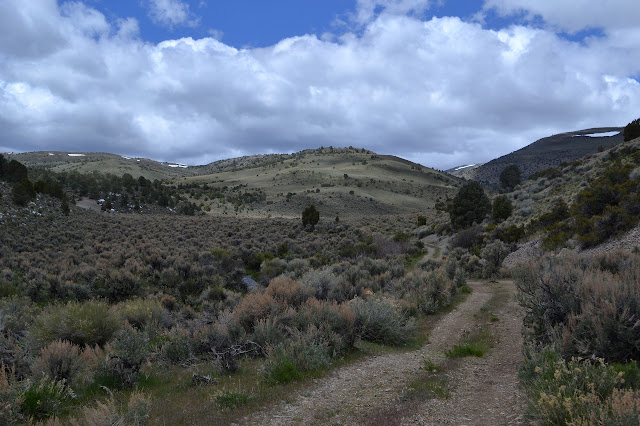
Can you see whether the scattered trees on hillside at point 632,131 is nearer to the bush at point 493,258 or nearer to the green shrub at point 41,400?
the bush at point 493,258

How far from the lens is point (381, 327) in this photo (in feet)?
30.9

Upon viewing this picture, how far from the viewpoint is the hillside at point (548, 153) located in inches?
4626

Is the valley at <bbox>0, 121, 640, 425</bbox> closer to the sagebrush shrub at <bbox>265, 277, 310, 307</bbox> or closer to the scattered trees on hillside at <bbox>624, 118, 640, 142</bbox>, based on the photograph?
the sagebrush shrub at <bbox>265, 277, 310, 307</bbox>

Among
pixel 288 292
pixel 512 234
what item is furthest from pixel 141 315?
pixel 512 234

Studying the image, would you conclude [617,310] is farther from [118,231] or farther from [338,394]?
[118,231]

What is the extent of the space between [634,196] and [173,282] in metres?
22.6

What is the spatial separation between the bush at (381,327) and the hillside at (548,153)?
120836 mm

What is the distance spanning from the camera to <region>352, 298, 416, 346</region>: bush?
9.30m

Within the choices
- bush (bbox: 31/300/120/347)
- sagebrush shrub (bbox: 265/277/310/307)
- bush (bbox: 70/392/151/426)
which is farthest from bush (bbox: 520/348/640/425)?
bush (bbox: 31/300/120/347)

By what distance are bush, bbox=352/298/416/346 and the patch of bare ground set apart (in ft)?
2.19

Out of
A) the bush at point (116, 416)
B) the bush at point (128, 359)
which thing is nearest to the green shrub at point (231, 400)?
the bush at point (116, 416)

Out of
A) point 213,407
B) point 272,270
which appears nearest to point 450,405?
point 213,407

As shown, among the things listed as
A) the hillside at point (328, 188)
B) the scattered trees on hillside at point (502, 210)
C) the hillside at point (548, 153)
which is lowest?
the scattered trees on hillside at point (502, 210)

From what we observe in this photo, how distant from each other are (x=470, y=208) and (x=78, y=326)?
1402 inches
